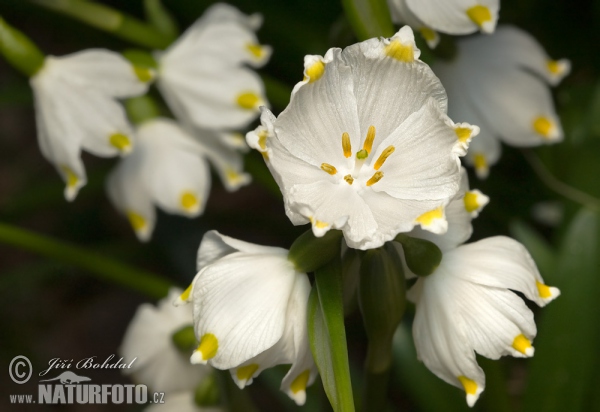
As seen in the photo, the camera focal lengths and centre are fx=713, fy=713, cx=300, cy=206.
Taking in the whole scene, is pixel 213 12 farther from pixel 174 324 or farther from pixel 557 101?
pixel 557 101

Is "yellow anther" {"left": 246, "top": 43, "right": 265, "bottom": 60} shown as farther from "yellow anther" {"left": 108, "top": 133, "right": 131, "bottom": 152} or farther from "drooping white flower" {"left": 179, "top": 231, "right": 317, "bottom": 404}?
"drooping white flower" {"left": 179, "top": 231, "right": 317, "bottom": 404}

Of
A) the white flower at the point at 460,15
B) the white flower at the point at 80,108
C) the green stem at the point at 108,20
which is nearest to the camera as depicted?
the white flower at the point at 460,15

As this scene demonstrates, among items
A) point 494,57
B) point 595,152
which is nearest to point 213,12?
point 494,57

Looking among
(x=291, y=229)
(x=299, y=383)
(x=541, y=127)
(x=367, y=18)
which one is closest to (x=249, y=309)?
(x=299, y=383)

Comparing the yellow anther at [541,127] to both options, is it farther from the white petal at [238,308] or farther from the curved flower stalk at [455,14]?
the white petal at [238,308]

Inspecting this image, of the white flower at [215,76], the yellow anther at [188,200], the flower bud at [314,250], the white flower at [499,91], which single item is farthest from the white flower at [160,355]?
the white flower at [499,91]

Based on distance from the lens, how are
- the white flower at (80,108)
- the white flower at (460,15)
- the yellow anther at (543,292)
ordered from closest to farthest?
1. the yellow anther at (543,292)
2. the white flower at (460,15)
3. the white flower at (80,108)

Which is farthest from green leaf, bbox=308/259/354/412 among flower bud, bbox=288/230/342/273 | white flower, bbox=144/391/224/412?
white flower, bbox=144/391/224/412
